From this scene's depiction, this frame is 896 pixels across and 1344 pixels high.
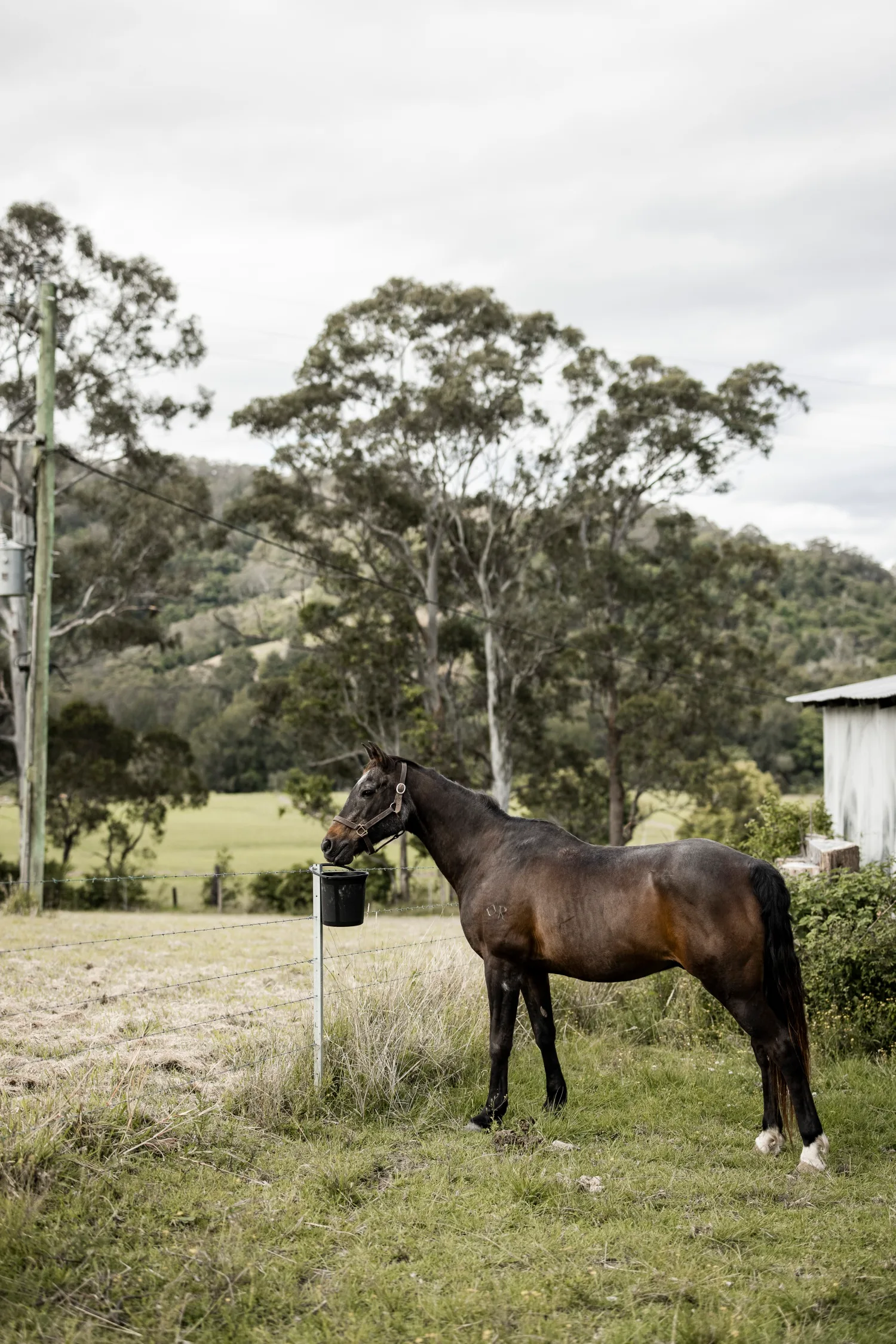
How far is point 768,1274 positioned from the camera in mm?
4125

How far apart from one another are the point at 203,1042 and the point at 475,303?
2585 centimetres

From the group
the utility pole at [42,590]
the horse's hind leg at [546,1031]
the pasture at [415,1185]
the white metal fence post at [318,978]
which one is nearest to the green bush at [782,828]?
the pasture at [415,1185]

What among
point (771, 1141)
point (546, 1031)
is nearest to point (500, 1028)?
point (546, 1031)

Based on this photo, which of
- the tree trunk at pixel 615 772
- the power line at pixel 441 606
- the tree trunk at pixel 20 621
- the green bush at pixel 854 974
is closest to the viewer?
the green bush at pixel 854 974

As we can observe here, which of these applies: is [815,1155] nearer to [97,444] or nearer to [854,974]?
[854,974]

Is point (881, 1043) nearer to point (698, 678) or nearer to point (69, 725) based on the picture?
point (698, 678)

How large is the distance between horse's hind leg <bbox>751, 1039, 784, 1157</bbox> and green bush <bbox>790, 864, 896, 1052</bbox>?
1.89 m

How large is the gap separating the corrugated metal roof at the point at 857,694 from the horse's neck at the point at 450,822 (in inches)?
271

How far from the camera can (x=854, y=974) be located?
7449mm

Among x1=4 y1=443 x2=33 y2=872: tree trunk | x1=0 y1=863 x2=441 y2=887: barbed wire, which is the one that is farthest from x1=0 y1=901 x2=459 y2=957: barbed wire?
x1=4 y1=443 x2=33 y2=872: tree trunk

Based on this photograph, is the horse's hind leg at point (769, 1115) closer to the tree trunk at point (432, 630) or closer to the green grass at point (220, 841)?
the tree trunk at point (432, 630)

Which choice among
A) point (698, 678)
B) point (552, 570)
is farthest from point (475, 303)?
point (698, 678)

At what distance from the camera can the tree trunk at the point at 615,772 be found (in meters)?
30.3

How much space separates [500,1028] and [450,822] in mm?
1190
